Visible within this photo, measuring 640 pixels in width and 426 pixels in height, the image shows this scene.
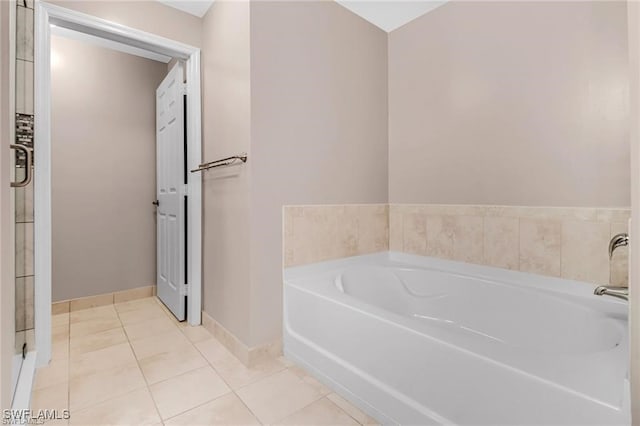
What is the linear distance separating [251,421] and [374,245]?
4.76 feet

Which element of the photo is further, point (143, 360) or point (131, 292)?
point (131, 292)

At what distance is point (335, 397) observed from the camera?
1424 mm

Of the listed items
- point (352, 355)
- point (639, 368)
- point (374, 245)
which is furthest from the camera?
point (374, 245)

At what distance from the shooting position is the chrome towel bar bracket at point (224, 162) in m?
1.72

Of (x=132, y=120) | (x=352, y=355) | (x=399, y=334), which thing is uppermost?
(x=132, y=120)

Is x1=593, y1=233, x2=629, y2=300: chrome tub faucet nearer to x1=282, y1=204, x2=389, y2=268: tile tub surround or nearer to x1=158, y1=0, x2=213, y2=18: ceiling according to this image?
x1=282, y1=204, x2=389, y2=268: tile tub surround

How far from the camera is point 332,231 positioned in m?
2.08

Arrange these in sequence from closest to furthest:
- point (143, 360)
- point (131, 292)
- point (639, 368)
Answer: point (639, 368) < point (143, 360) < point (131, 292)

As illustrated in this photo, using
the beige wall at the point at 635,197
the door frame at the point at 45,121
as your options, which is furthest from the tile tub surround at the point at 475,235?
the beige wall at the point at 635,197

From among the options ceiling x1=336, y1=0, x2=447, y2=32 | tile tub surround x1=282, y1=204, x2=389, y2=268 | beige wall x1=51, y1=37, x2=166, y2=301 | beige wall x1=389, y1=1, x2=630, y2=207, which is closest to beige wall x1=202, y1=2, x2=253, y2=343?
tile tub surround x1=282, y1=204, x2=389, y2=268

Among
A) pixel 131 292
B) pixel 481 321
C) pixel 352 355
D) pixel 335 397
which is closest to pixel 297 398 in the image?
pixel 335 397

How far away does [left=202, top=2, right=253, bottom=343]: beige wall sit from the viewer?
5.68ft

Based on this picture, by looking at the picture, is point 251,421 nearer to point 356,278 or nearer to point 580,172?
point 356,278

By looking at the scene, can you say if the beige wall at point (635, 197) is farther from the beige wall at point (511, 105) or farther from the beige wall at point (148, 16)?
the beige wall at point (148, 16)
